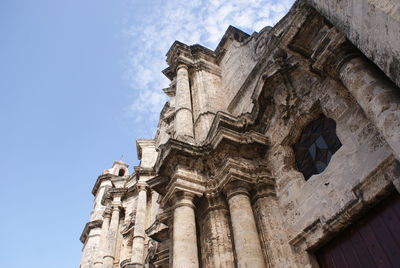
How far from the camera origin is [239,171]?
647 cm

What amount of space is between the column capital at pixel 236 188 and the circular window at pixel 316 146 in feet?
3.38

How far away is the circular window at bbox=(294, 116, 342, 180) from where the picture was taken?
557cm

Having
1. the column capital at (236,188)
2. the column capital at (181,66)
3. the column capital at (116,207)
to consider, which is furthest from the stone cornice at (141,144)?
the column capital at (236,188)

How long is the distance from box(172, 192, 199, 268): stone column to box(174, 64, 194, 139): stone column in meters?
1.89

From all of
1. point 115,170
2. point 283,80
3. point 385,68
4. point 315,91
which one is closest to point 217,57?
point 283,80

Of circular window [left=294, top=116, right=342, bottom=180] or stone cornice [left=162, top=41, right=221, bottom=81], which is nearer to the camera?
circular window [left=294, top=116, right=342, bottom=180]

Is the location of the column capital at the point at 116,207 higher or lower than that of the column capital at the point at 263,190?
higher

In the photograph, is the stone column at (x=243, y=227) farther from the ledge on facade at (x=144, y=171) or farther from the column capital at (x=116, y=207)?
the column capital at (x=116, y=207)

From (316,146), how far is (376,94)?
236 cm

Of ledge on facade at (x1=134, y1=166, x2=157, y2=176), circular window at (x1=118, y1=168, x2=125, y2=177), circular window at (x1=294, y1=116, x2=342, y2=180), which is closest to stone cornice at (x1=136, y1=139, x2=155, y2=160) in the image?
ledge on facade at (x1=134, y1=166, x2=157, y2=176)

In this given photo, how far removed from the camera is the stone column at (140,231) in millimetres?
11476

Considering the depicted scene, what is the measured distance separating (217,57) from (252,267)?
27.7 feet

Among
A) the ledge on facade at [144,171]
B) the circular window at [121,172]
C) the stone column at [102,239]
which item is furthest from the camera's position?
the circular window at [121,172]

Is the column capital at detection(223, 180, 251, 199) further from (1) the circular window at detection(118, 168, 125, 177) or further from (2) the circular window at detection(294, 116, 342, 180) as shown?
(1) the circular window at detection(118, 168, 125, 177)
